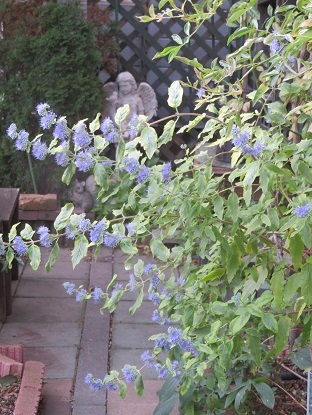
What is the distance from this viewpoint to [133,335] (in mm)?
4508

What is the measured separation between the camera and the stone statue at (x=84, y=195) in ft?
22.7

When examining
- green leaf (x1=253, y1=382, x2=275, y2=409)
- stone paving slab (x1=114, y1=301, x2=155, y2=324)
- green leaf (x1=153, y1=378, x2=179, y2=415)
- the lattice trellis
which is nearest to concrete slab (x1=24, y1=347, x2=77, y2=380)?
stone paving slab (x1=114, y1=301, x2=155, y2=324)

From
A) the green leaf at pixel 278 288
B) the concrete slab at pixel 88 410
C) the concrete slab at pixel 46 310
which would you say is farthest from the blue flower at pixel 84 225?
the concrete slab at pixel 46 310

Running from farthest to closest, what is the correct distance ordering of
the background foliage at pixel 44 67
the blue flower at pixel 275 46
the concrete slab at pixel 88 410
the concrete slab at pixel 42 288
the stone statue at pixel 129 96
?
the stone statue at pixel 129 96 → the background foliage at pixel 44 67 → the concrete slab at pixel 42 288 → the concrete slab at pixel 88 410 → the blue flower at pixel 275 46

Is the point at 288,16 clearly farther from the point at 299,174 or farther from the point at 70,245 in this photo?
the point at 70,245

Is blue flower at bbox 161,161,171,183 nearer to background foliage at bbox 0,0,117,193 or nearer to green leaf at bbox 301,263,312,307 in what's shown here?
green leaf at bbox 301,263,312,307

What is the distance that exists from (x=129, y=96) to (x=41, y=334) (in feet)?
10.6

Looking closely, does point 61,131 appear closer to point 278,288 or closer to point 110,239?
point 110,239

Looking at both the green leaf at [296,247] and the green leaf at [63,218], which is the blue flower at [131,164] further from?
the green leaf at [296,247]

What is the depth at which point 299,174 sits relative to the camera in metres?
2.27

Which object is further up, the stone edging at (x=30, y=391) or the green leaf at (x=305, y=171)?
the green leaf at (x=305, y=171)

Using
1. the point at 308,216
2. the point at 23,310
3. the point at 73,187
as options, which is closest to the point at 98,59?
the point at 73,187

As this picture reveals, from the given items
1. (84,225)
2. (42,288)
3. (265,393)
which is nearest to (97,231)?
(84,225)

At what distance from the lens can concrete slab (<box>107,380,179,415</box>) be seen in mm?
3479
